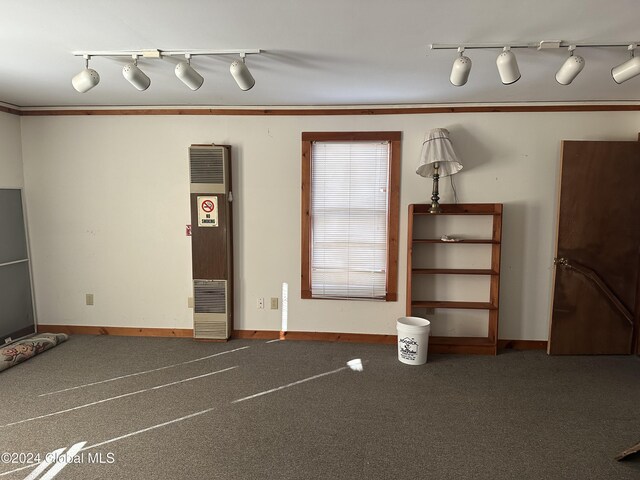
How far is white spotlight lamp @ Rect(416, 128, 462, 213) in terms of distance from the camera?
3513 millimetres

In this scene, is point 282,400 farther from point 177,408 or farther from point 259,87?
point 259,87

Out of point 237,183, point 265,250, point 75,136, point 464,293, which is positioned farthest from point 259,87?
point 464,293

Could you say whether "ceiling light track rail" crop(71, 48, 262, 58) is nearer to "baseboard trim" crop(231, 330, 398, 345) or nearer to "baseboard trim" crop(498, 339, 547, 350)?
"baseboard trim" crop(231, 330, 398, 345)

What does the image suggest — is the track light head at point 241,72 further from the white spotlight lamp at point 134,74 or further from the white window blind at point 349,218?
the white window blind at point 349,218

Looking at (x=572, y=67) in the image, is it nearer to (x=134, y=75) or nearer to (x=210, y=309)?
(x=134, y=75)

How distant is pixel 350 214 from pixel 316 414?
196 cm

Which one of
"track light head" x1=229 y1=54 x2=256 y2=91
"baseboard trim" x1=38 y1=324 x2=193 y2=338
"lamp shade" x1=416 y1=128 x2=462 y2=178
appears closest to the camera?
"track light head" x1=229 y1=54 x2=256 y2=91

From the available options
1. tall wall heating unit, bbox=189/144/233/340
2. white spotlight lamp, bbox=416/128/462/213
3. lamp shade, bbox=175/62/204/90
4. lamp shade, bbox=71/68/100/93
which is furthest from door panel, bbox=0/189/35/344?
white spotlight lamp, bbox=416/128/462/213

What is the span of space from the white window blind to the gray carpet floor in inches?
27.5

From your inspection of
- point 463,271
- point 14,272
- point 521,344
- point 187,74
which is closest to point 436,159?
point 463,271

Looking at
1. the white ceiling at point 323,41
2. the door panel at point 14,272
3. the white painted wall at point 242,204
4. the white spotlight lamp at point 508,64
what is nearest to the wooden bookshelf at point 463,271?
the white painted wall at point 242,204

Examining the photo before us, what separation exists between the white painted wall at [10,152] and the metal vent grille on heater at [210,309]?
6.94ft

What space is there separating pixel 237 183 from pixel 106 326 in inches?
82.6

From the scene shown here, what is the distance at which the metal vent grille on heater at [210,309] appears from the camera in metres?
3.96
